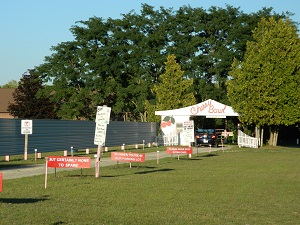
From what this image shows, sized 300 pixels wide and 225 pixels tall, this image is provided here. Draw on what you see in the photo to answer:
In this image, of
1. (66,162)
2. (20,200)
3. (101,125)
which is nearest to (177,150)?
(101,125)

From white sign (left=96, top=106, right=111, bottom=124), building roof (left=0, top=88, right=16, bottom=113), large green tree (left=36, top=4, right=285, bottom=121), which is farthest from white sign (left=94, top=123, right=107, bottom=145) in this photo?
building roof (left=0, top=88, right=16, bottom=113)

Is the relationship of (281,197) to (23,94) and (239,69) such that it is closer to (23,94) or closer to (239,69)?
(239,69)

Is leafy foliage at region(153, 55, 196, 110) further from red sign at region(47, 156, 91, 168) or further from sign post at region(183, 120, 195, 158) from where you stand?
red sign at region(47, 156, 91, 168)

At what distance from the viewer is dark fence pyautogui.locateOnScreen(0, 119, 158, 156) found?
36.8 metres

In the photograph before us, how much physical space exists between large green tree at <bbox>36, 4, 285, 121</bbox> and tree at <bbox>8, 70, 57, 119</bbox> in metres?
4.96

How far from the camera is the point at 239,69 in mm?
58594

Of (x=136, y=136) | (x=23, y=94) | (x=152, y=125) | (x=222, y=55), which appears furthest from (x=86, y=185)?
(x=23, y=94)

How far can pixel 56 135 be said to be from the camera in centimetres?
4219

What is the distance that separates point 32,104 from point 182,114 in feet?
102

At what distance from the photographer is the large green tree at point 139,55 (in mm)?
72000

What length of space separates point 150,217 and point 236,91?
46034mm

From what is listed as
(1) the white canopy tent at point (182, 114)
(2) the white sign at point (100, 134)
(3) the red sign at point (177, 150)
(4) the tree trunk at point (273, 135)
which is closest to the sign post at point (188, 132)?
(3) the red sign at point (177, 150)

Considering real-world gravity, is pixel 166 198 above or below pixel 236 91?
below

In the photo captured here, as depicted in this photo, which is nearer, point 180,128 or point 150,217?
point 150,217
